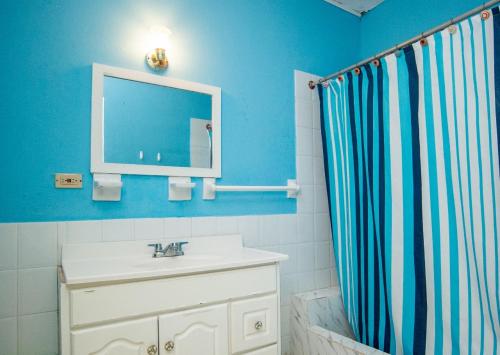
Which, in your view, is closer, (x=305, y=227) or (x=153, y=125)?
(x=153, y=125)

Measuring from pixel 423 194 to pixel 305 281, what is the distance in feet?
2.88

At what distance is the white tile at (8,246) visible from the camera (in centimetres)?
126

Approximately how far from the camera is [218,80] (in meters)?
1.77

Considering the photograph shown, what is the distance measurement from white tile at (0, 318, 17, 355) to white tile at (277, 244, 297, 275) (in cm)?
126

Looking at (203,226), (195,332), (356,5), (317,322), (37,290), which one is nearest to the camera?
(195,332)

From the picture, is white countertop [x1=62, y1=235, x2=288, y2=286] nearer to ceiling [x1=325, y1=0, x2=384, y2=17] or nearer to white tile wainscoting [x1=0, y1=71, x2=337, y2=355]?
white tile wainscoting [x1=0, y1=71, x2=337, y2=355]

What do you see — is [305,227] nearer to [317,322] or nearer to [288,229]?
[288,229]

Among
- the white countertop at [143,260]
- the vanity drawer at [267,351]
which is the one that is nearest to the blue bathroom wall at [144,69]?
the white countertop at [143,260]

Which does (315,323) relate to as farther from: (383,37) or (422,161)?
(383,37)

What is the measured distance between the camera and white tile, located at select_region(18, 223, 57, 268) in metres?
1.29

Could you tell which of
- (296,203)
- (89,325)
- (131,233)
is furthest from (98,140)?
(296,203)

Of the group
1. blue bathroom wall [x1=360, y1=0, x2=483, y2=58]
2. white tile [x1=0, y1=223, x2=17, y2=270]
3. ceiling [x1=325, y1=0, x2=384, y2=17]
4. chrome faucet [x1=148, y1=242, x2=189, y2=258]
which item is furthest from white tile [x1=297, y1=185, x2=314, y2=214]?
white tile [x1=0, y1=223, x2=17, y2=270]

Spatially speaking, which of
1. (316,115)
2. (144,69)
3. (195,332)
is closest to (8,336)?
(195,332)

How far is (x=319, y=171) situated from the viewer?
6.98ft
